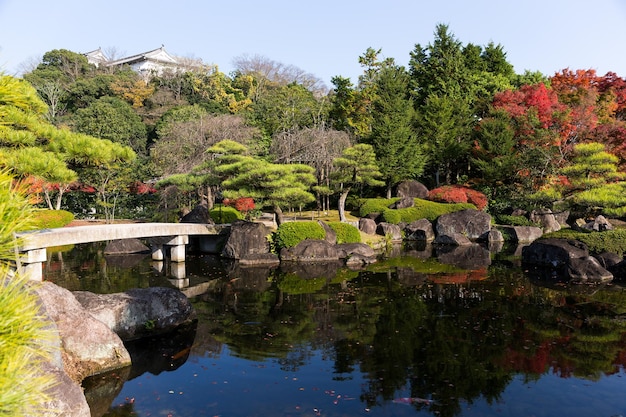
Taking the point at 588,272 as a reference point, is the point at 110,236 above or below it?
above

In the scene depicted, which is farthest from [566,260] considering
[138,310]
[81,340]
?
[81,340]

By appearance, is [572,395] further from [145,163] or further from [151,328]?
[145,163]

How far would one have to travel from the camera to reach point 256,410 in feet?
24.0

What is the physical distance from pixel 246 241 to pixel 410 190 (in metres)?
16.0

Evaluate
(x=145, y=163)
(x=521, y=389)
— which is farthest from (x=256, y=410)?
(x=145, y=163)

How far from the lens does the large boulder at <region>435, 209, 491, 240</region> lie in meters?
27.2

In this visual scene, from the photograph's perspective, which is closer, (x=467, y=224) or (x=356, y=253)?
(x=356, y=253)

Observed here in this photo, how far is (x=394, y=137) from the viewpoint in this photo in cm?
3238

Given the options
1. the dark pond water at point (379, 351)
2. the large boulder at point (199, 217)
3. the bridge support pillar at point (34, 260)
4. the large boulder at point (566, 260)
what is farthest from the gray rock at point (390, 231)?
the bridge support pillar at point (34, 260)

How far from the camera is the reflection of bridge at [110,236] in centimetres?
1385

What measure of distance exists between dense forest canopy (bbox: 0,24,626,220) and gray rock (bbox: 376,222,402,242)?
262cm

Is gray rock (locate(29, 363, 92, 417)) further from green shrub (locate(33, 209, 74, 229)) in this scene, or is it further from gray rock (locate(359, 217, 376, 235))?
gray rock (locate(359, 217, 376, 235))

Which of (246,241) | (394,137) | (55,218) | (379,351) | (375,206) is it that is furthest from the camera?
(394,137)

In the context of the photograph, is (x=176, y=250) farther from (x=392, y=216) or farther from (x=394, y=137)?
(x=394, y=137)
